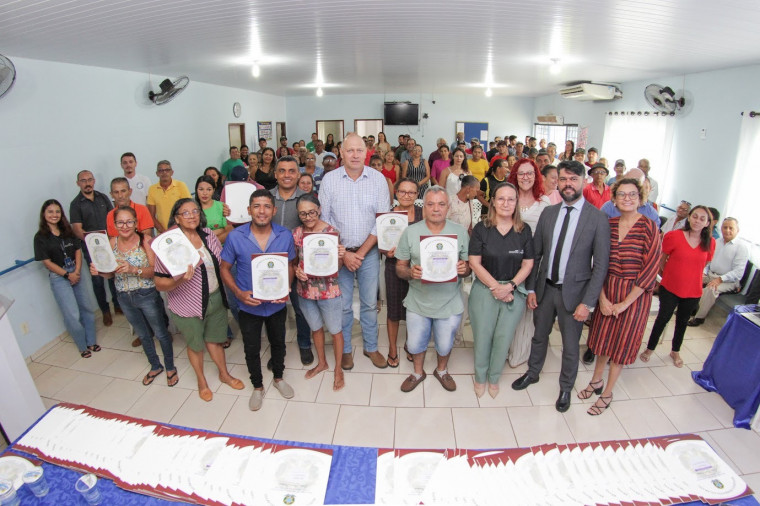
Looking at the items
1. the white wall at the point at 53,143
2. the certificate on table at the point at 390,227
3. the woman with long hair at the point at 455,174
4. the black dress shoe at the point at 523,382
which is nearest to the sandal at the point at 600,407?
the black dress shoe at the point at 523,382

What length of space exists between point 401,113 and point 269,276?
1173 centimetres

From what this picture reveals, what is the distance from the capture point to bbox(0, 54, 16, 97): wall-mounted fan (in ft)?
11.1

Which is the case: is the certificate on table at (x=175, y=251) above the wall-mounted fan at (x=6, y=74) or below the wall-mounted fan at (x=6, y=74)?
below

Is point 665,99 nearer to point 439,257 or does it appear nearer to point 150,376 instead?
point 439,257

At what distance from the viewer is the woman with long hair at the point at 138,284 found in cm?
307

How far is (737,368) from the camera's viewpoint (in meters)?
3.10

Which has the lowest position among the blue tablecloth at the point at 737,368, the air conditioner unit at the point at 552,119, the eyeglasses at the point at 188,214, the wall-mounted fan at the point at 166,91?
the blue tablecloth at the point at 737,368

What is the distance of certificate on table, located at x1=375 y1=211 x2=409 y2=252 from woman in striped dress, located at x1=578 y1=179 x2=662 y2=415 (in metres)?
1.45

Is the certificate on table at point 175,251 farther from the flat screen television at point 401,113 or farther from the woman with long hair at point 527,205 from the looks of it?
the flat screen television at point 401,113

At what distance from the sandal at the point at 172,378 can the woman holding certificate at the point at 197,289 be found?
324 millimetres

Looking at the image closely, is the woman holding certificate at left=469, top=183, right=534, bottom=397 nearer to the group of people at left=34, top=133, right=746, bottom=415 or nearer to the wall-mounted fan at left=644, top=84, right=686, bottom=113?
the group of people at left=34, top=133, right=746, bottom=415

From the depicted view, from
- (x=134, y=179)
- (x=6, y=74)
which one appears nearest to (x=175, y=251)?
(x=6, y=74)

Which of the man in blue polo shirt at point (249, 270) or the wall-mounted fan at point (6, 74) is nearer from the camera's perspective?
the man in blue polo shirt at point (249, 270)

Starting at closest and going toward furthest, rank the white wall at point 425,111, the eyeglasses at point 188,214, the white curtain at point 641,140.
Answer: the eyeglasses at point 188,214
the white curtain at point 641,140
the white wall at point 425,111
